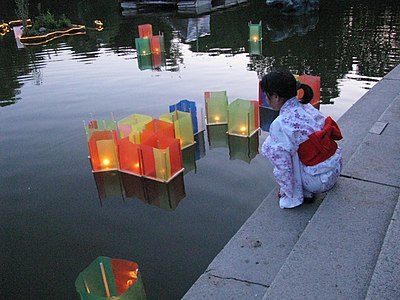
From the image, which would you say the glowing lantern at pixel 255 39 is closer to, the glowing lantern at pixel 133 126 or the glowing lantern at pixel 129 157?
the glowing lantern at pixel 133 126

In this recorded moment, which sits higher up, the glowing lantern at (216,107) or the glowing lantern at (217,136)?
the glowing lantern at (216,107)

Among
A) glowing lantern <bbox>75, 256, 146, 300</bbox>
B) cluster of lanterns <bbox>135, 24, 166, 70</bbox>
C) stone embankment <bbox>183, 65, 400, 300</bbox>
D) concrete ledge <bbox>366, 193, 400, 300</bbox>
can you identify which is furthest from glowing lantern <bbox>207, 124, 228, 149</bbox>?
cluster of lanterns <bbox>135, 24, 166, 70</bbox>

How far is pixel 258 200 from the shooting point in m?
4.32

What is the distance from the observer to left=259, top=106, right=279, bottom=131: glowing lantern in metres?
6.27

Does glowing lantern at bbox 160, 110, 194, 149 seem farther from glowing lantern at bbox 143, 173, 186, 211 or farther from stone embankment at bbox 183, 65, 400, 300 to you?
stone embankment at bbox 183, 65, 400, 300

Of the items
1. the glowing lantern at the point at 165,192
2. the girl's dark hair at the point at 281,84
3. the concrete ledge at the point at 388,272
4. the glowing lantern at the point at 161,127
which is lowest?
the glowing lantern at the point at 165,192

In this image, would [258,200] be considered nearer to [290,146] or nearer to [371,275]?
[290,146]

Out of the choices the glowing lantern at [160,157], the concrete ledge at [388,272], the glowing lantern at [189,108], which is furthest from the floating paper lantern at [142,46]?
the concrete ledge at [388,272]

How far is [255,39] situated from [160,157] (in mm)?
9141

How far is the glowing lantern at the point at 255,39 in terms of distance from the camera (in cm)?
1174

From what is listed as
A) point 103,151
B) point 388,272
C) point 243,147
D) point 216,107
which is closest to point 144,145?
point 103,151

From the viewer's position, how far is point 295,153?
3150 mm

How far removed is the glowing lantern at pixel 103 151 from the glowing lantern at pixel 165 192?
526 mm

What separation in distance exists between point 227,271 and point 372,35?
1179cm
